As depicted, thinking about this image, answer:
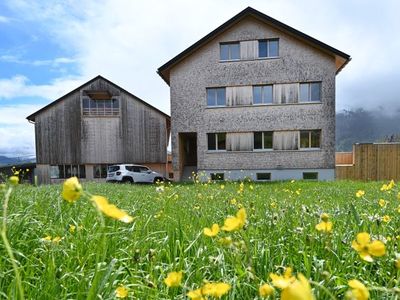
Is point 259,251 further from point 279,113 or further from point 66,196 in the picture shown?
point 279,113

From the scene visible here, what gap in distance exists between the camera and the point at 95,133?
75.7 feet

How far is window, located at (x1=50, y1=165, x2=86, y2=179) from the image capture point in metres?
23.4

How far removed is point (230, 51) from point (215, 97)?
314 centimetres

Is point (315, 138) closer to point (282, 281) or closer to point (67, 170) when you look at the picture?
point (67, 170)

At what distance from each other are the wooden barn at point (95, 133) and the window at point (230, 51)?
7.04 m

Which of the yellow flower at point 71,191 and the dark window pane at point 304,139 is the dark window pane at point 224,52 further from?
the yellow flower at point 71,191

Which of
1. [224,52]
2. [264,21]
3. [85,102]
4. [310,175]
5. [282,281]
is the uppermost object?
[264,21]

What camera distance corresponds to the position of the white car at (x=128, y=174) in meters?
20.6

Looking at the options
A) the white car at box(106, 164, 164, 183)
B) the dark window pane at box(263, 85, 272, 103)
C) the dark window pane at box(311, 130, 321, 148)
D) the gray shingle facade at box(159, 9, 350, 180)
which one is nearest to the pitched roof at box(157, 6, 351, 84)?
the gray shingle facade at box(159, 9, 350, 180)

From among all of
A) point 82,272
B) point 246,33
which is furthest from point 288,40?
point 82,272

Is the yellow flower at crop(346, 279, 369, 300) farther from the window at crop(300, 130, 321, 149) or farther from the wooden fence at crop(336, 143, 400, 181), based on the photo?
the wooden fence at crop(336, 143, 400, 181)

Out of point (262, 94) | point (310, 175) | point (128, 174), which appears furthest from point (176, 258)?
point (128, 174)

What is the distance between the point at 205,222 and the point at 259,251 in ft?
2.89

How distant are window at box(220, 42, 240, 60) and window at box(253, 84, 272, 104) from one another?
2483 mm
